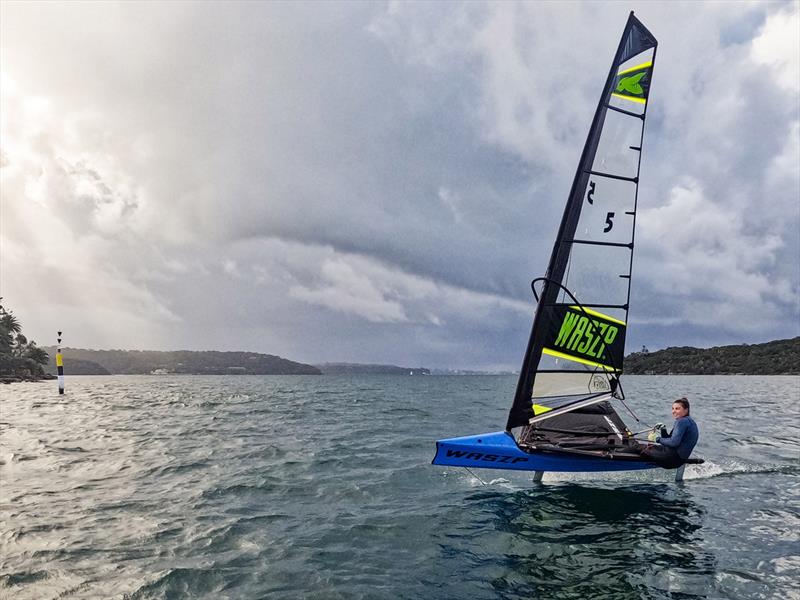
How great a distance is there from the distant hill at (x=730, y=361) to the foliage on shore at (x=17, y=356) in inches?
7417

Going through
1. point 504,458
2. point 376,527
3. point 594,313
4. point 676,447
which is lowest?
point 376,527

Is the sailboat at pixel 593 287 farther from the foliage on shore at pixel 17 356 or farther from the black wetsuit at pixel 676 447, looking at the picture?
the foliage on shore at pixel 17 356

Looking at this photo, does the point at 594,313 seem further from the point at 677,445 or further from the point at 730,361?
the point at 730,361

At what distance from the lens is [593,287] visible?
41.1 ft

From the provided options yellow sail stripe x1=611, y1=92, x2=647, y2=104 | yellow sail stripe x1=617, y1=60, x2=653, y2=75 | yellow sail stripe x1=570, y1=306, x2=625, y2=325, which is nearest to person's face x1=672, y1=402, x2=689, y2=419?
yellow sail stripe x1=570, y1=306, x2=625, y2=325

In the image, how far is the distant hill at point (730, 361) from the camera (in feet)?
507

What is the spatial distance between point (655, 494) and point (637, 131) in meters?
8.97

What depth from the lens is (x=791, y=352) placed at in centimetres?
15738

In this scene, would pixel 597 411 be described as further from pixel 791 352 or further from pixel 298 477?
pixel 791 352

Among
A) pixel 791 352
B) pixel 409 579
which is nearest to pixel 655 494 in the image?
pixel 409 579

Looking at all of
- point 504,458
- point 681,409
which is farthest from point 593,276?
point 504,458

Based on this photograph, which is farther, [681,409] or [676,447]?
[681,409]

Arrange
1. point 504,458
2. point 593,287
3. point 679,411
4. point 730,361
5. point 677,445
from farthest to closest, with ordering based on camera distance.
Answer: point 730,361 < point 593,287 < point 679,411 < point 677,445 < point 504,458

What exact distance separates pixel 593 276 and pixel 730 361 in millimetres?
196343
